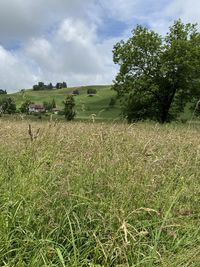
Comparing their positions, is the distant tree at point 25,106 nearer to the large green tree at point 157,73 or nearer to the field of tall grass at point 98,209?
the field of tall grass at point 98,209

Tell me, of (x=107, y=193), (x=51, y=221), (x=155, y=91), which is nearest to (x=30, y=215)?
(x=51, y=221)

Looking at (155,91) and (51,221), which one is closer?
(51,221)

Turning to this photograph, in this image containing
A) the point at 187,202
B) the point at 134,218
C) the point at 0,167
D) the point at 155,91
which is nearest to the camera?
the point at 134,218

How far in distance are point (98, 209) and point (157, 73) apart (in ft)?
130

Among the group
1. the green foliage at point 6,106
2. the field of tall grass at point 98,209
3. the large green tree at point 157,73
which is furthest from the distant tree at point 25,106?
the large green tree at point 157,73

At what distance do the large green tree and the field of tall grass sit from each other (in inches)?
1421

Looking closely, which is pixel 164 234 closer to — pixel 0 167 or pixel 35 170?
pixel 35 170

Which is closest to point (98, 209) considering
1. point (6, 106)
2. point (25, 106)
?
point (25, 106)

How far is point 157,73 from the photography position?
135 feet

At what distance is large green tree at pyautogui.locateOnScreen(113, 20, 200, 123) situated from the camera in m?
40.0

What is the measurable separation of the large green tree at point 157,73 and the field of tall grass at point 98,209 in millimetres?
36091

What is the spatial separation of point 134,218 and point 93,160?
3.14 ft

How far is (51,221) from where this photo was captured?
2.74 meters

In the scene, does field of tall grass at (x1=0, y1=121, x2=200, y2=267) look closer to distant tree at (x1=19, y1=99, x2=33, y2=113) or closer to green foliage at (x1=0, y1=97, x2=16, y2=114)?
distant tree at (x1=19, y1=99, x2=33, y2=113)
